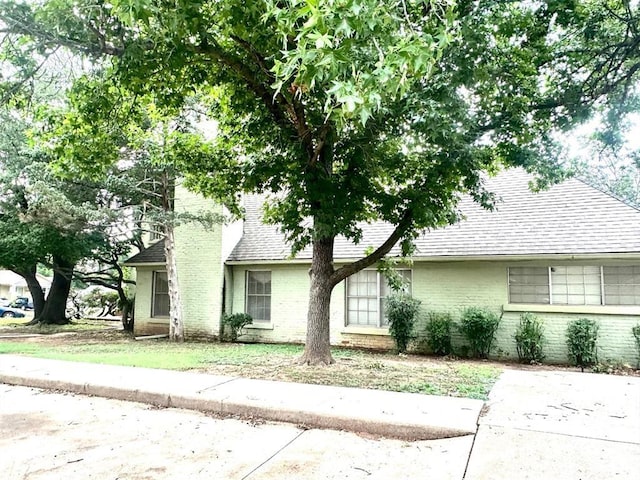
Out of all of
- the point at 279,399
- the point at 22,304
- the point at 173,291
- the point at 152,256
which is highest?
the point at 152,256

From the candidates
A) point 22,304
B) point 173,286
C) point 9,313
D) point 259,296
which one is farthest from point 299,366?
point 22,304

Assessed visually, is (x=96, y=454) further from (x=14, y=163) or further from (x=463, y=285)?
(x=14, y=163)

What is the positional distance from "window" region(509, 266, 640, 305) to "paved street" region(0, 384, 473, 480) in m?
7.91

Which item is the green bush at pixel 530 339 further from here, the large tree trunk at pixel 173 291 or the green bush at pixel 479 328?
the large tree trunk at pixel 173 291

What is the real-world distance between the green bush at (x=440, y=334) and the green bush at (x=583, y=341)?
2.81 meters

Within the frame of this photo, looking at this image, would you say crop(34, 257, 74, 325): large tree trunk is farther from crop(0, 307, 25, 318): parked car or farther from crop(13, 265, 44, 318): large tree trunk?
crop(0, 307, 25, 318): parked car

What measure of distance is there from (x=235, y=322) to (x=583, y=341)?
32.5 feet

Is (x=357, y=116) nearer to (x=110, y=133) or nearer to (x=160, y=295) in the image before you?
(x=110, y=133)

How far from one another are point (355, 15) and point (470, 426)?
437cm

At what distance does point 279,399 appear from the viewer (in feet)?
20.6

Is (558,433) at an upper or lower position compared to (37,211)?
lower

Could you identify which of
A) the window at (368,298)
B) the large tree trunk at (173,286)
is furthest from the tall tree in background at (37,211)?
the window at (368,298)

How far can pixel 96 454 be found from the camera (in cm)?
457

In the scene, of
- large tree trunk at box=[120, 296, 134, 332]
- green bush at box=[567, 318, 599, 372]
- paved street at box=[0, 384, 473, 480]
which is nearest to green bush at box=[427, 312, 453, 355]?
green bush at box=[567, 318, 599, 372]
